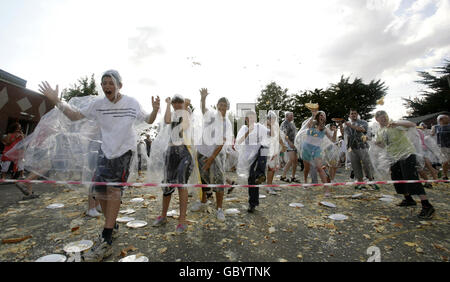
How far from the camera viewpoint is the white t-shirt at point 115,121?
2256 mm

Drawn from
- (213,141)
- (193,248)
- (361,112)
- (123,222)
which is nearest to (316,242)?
(193,248)

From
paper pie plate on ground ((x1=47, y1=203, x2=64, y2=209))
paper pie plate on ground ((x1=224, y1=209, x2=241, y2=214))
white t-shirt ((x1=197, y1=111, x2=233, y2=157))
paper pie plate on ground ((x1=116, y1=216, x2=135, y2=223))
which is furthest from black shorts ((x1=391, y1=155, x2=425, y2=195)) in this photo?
paper pie plate on ground ((x1=47, y1=203, x2=64, y2=209))

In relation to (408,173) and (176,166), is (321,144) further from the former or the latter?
(176,166)

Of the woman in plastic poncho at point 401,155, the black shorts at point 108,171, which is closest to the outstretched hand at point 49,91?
the black shorts at point 108,171

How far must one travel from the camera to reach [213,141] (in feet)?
10.9

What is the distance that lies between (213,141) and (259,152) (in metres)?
0.94

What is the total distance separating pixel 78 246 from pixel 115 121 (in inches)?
57.9

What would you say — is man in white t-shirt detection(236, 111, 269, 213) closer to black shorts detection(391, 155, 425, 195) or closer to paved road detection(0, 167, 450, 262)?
paved road detection(0, 167, 450, 262)

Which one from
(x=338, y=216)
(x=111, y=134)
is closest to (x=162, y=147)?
(x=111, y=134)

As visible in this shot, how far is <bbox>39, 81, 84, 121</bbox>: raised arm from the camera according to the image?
2.33 meters

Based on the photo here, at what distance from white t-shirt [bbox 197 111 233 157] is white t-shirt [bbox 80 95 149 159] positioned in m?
1.22

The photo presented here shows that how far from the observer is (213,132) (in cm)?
333

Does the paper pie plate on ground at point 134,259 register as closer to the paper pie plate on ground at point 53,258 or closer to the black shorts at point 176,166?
→ the paper pie plate on ground at point 53,258

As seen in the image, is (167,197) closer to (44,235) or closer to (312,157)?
(44,235)
